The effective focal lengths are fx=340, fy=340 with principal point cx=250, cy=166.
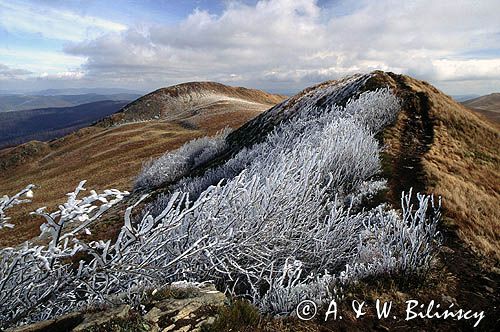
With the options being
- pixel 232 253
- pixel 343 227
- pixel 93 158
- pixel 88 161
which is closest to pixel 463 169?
pixel 343 227

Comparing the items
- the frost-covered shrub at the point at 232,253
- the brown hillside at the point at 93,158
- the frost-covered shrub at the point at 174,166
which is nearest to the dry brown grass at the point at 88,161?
the brown hillside at the point at 93,158

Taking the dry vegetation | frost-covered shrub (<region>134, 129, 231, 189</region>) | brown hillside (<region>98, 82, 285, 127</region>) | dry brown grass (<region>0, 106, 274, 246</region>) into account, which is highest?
brown hillside (<region>98, 82, 285, 127</region>)

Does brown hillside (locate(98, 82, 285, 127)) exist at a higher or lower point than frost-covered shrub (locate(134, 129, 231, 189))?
higher

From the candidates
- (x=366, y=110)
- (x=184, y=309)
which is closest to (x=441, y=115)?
(x=366, y=110)

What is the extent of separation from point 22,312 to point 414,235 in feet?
14.5

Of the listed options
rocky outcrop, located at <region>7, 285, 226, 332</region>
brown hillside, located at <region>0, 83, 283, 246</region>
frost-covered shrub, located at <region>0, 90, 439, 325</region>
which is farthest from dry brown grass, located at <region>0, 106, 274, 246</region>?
rocky outcrop, located at <region>7, 285, 226, 332</region>

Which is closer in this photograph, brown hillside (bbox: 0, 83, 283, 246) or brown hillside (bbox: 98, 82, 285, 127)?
brown hillside (bbox: 0, 83, 283, 246)

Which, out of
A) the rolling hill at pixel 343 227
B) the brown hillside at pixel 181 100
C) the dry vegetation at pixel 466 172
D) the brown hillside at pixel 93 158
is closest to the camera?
the rolling hill at pixel 343 227

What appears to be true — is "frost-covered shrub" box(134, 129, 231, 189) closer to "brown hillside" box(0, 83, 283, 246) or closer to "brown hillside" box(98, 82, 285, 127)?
"brown hillside" box(0, 83, 283, 246)

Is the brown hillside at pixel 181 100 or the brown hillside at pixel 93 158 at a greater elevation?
the brown hillside at pixel 181 100

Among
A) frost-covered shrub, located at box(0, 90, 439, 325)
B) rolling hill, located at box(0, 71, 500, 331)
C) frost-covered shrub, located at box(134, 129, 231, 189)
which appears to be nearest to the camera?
frost-covered shrub, located at box(0, 90, 439, 325)

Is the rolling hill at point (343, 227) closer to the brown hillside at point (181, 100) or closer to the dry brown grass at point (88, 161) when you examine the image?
the dry brown grass at point (88, 161)

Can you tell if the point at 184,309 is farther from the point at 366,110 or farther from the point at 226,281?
the point at 366,110

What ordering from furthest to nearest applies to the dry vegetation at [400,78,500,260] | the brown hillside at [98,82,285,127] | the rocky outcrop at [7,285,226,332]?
the brown hillside at [98,82,285,127] < the dry vegetation at [400,78,500,260] < the rocky outcrop at [7,285,226,332]
